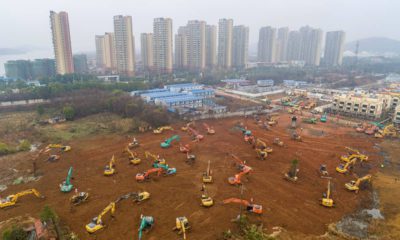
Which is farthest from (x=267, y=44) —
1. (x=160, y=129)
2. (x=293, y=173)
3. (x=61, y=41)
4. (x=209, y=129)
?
(x=293, y=173)

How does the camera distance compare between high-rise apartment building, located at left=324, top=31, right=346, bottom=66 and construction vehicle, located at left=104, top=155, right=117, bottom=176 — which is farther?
high-rise apartment building, located at left=324, top=31, right=346, bottom=66

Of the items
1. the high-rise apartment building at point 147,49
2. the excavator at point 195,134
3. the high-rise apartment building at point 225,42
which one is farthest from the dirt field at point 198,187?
the high-rise apartment building at point 225,42

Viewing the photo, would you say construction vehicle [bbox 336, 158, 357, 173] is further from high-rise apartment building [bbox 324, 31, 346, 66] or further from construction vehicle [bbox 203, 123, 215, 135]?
high-rise apartment building [bbox 324, 31, 346, 66]

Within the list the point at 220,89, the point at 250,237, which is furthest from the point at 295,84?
the point at 250,237

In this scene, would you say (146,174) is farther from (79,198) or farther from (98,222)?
(98,222)

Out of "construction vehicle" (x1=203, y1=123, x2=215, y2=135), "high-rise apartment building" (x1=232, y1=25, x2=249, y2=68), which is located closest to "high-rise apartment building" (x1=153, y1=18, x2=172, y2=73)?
"high-rise apartment building" (x1=232, y1=25, x2=249, y2=68)

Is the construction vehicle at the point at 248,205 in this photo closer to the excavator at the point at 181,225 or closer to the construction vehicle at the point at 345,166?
the excavator at the point at 181,225

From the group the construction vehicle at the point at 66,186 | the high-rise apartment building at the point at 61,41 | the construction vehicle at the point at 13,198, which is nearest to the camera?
the construction vehicle at the point at 13,198
